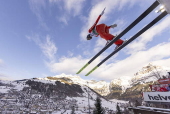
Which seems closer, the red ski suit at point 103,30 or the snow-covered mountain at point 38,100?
the red ski suit at point 103,30

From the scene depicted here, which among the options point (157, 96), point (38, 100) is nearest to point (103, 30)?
point (157, 96)

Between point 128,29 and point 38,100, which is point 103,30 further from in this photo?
point 38,100

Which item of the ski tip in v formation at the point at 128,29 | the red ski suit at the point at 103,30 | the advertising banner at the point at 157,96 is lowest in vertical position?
the advertising banner at the point at 157,96

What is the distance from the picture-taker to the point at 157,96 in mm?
14930

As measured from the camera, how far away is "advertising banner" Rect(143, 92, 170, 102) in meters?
14.1

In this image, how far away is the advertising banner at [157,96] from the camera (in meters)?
14.1

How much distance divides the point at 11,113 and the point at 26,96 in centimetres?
4074

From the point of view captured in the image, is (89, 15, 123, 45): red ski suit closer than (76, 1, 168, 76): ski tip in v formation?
No

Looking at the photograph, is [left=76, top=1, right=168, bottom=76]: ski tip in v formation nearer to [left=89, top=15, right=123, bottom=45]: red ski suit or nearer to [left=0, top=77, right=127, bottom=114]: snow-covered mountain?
[left=89, top=15, right=123, bottom=45]: red ski suit

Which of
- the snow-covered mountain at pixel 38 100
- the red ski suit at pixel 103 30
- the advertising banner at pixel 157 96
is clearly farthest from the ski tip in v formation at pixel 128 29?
the snow-covered mountain at pixel 38 100

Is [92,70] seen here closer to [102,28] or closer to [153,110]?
[102,28]

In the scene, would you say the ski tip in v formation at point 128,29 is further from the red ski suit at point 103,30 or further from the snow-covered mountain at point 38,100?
the snow-covered mountain at point 38,100

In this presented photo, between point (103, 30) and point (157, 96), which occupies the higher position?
point (103, 30)

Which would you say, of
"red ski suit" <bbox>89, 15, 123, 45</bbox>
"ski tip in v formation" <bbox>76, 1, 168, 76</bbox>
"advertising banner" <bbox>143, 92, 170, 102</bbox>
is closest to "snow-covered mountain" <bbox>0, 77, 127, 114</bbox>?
"advertising banner" <bbox>143, 92, 170, 102</bbox>
